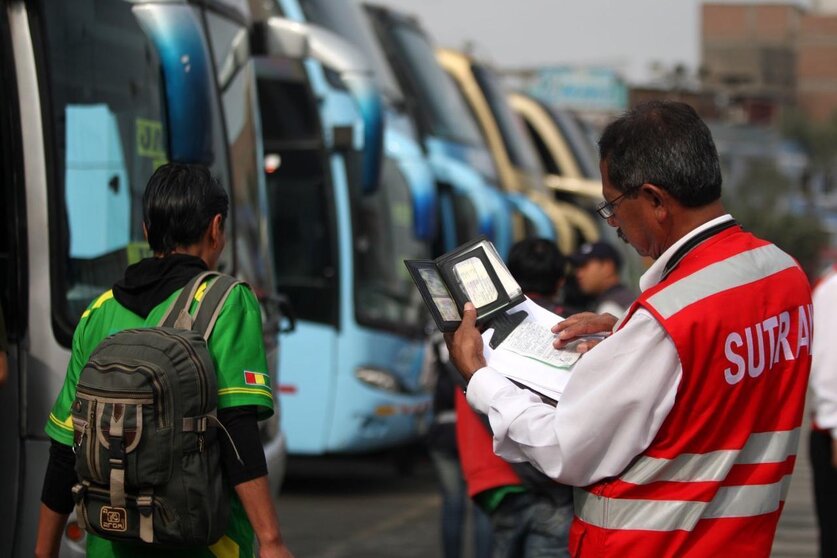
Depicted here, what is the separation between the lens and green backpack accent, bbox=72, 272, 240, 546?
3.22 metres

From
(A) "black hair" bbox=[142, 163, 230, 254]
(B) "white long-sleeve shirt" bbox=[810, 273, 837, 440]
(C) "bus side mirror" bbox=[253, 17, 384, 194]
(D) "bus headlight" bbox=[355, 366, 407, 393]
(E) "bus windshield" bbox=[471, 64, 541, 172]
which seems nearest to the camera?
(A) "black hair" bbox=[142, 163, 230, 254]

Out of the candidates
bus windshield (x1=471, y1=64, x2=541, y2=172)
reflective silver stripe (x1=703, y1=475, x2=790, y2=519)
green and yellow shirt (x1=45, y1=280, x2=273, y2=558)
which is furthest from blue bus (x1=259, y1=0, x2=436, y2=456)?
reflective silver stripe (x1=703, y1=475, x2=790, y2=519)

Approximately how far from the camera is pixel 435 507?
1113 centimetres

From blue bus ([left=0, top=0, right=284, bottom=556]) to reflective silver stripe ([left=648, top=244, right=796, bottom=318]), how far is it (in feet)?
8.81

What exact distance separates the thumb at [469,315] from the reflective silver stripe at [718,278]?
0.44m

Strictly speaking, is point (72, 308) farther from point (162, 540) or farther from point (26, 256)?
point (162, 540)

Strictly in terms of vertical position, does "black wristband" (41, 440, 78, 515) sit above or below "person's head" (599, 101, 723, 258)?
below

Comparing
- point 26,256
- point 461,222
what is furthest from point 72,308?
point 461,222

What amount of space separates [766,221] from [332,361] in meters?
48.5

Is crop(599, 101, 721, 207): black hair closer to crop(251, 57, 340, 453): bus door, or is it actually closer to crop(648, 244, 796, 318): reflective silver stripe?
crop(648, 244, 796, 318): reflective silver stripe

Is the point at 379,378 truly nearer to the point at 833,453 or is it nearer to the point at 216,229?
the point at 833,453

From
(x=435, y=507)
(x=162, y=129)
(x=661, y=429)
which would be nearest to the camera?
(x=661, y=429)

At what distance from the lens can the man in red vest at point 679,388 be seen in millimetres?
2725

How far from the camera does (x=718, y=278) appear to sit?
110 inches
